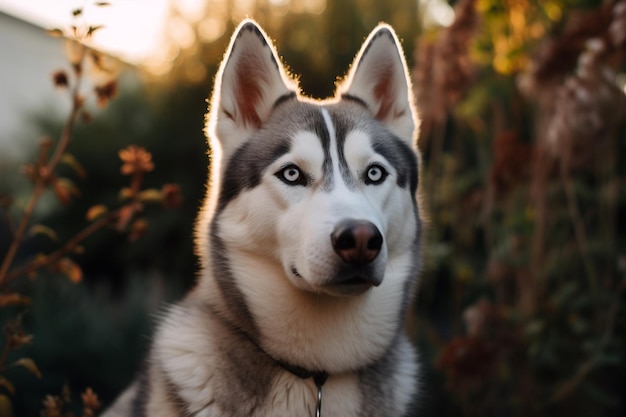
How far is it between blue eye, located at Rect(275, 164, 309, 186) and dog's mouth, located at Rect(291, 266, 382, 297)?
43 cm

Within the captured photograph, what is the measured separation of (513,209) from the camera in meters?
4.95

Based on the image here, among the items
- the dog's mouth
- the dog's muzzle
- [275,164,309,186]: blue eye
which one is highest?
[275,164,309,186]: blue eye

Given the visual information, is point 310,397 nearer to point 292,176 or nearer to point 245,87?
point 292,176

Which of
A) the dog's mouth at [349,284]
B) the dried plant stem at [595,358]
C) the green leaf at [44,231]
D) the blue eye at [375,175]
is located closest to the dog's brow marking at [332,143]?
the blue eye at [375,175]

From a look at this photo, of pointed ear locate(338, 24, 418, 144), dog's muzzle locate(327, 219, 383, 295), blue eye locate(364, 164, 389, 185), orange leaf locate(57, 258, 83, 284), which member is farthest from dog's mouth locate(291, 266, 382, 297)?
orange leaf locate(57, 258, 83, 284)

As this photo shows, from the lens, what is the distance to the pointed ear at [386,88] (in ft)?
9.37

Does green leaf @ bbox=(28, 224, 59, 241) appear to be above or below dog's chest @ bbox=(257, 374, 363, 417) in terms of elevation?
above

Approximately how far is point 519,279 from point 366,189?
270 centimetres

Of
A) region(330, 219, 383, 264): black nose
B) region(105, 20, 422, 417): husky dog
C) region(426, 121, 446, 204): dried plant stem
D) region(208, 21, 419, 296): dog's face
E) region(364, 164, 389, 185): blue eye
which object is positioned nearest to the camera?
region(330, 219, 383, 264): black nose

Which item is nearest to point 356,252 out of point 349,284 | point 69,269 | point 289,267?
point 349,284

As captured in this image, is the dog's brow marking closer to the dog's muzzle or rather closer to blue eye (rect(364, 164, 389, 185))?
blue eye (rect(364, 164, 389, 185))

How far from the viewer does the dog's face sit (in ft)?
7.10

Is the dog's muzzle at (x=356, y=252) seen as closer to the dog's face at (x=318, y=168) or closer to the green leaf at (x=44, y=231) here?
the dog's face at (x=318, y=168)

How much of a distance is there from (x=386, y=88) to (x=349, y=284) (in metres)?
1.13
